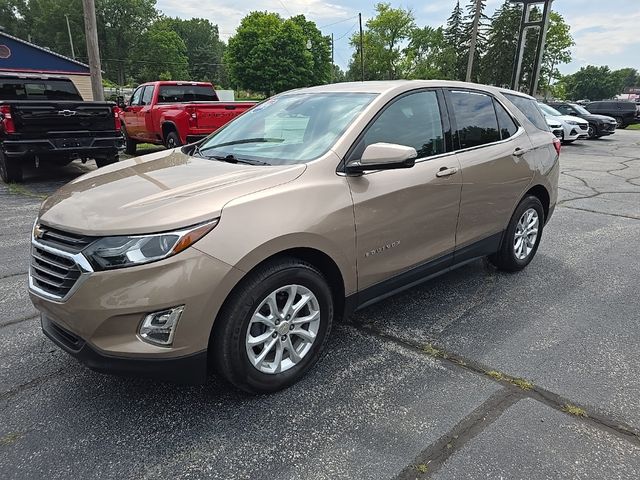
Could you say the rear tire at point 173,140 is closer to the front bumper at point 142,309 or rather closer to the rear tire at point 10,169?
the rear tire at point 10,169

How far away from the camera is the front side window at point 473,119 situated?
11.9 ft

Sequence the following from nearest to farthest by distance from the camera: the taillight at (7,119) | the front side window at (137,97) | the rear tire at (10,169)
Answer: the taillight at (7,119), the rear tire at (10,169), the front side window at (137,97)

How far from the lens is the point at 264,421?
2406 mm

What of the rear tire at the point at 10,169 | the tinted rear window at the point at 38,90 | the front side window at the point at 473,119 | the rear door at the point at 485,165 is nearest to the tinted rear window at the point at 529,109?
the rear door at the point at 485,165

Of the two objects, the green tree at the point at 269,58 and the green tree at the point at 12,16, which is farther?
the green tree at the point at 12,16

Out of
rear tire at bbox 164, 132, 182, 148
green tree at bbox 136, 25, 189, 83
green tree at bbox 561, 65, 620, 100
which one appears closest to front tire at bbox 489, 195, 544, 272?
rear tire at bbox 164, 132, 182, 148

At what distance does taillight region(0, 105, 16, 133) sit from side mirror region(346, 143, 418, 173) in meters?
7.35

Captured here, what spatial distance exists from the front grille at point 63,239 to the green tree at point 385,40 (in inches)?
2607

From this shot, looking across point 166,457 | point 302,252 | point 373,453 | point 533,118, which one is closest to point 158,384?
point 166,457

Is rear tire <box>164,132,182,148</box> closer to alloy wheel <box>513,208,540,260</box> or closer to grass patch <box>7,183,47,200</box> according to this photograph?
grass patch <box>7,183,47,200</box>

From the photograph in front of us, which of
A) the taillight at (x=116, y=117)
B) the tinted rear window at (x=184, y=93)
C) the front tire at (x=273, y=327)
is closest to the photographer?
the front tire at (x=273, y=327)

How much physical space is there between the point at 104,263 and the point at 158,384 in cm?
98

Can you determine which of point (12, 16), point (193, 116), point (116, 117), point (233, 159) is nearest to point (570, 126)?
point (193, 116)

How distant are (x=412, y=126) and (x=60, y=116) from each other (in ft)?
23.4
